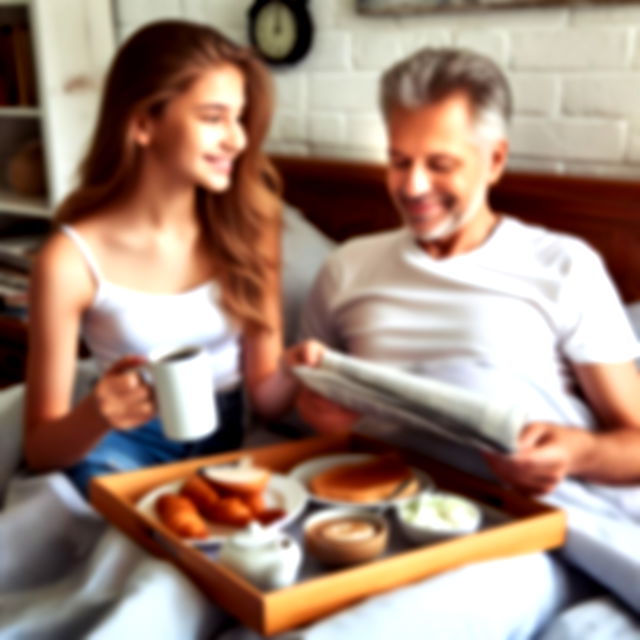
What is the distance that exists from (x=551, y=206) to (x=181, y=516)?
36.9 inches

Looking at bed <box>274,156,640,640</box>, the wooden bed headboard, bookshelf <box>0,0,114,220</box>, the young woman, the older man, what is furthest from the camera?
bookshelf <box>0,0,114,220</box>

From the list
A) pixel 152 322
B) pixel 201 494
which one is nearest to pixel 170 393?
pixel 201 494

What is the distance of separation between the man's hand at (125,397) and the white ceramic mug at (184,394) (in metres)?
0.06

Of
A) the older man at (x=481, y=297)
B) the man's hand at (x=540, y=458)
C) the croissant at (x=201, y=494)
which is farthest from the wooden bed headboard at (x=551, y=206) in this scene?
the croissant at (x=201, y=494)

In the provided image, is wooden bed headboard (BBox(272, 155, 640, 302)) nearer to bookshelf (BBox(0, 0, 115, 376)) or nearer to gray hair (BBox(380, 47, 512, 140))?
gray hair (BBox(380, 47, 512, 140))

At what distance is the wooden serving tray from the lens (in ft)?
2.81

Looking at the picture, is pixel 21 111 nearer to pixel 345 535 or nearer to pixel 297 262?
pixel 297 262

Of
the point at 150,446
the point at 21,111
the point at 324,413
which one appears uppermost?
the point at 21,111

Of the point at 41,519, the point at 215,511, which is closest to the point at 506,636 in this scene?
the point at 215,511

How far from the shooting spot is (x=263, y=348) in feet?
4.91

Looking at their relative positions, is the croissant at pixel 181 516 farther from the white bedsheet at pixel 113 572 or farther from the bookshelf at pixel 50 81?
the bookshelf at pixel 50 81

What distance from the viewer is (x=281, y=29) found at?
2047mm

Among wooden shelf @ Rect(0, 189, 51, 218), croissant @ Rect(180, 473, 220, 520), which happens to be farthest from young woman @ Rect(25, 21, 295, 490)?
wooden shelf @ Rect(0, 189, 51, 218)

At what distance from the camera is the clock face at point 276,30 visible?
6.63 ft
